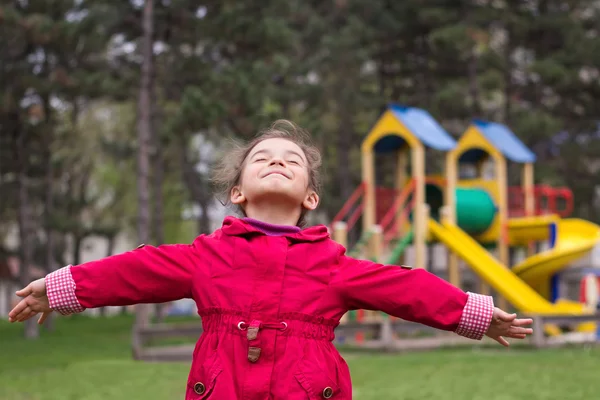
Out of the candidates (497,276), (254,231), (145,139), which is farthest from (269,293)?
(145,139)

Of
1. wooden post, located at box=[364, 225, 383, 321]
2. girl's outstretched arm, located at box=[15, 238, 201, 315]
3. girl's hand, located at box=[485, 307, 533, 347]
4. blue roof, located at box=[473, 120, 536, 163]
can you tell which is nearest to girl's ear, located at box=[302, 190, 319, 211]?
girl's outstretched arm, located at box=[15, 238, 201, 315]

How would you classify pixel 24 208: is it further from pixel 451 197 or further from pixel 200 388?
pixel 200 388

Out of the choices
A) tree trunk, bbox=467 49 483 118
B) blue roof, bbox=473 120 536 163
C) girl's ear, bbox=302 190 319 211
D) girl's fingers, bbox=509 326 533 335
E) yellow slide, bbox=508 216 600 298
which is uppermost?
tree trunk, bbox=467 49 483 118

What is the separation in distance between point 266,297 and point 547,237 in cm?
1663

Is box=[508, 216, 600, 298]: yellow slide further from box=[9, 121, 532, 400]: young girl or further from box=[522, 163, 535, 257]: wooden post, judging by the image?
box=[9, 121, 532, 400]: young girl

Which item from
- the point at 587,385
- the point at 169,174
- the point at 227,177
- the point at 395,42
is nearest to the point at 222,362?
the point at 227,177

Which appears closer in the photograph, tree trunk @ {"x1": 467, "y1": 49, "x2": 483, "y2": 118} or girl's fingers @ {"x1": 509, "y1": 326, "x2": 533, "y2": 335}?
girl's fingers @ {"x1": 509, "y1": 326, "x2": 533, "y2": 335}

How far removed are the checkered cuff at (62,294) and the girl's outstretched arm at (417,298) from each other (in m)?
1.01

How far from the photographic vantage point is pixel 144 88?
1945cm

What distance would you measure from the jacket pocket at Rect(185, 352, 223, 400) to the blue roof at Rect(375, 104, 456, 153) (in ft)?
48.5

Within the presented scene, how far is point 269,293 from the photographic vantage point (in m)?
3.46

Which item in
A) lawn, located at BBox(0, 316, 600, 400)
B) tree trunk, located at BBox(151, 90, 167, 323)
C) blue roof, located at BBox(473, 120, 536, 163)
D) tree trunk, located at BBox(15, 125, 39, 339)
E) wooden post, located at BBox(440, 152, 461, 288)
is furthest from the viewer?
tree trunk, located at BBox(151, 90, 167, 323)

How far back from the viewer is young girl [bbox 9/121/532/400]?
11.1ft

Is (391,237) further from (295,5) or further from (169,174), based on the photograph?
(169,174)
